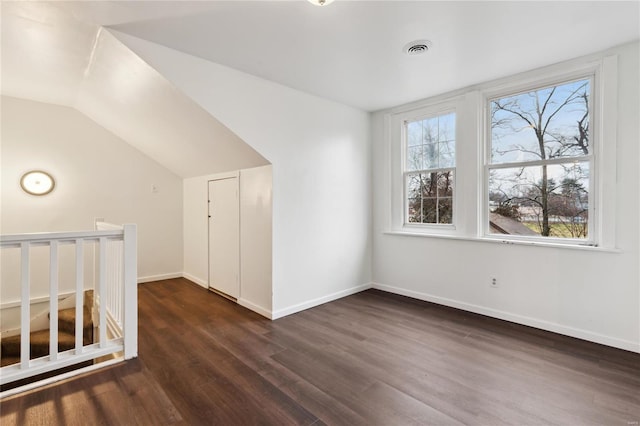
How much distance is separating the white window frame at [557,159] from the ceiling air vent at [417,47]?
119 cm

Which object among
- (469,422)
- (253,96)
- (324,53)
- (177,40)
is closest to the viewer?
(469,422)

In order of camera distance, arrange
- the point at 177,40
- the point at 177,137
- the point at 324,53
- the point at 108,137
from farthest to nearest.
Answer: the point at 108,137
the point at 177,137
the point at 324,53
the point at 177,40

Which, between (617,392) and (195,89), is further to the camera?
(195,89)

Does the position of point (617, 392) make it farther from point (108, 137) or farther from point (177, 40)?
point (108, 137)

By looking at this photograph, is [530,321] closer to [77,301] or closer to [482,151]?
[482,151]

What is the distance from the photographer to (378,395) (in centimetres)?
186

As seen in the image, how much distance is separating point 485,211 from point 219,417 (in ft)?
10.2

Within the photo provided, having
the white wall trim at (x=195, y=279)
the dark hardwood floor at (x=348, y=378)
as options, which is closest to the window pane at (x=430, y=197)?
the dark hardwood floor at (x=348, y=378)

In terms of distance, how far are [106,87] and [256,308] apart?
2835 millimetres

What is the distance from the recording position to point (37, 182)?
384cm

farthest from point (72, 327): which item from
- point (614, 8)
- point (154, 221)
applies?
point (614, 8)

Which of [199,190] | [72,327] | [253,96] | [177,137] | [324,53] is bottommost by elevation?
[72,327]

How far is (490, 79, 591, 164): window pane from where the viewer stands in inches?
107

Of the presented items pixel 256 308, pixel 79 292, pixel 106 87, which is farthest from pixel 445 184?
pixel 106 87
